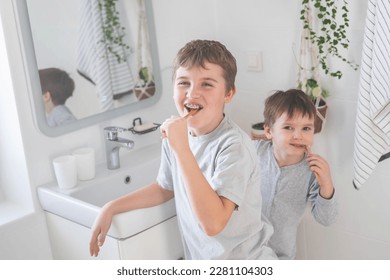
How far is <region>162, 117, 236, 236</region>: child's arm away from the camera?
4.51ft

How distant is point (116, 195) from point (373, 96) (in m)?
0.87

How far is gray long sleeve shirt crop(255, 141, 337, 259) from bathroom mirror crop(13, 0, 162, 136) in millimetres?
611

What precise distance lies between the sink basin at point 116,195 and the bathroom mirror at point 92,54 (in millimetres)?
173

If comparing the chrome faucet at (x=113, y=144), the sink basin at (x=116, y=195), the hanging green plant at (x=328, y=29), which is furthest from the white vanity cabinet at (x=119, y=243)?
the hanging green plant at (x=328, y=29)

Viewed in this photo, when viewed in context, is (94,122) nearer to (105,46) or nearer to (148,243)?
(105,46)

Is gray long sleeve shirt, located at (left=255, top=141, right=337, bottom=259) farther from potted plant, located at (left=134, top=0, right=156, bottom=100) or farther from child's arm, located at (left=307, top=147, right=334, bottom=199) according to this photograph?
potted plant, located at (left=134, top=0, right=156, bottom=100)

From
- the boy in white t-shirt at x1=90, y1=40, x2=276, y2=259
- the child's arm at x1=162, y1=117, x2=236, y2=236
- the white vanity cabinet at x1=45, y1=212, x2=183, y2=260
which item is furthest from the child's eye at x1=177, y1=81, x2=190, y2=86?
the white vanity cabinet at x1=45, y1=212, x2=183, y2=260

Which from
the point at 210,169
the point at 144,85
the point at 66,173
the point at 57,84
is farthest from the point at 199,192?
the point at 144,85

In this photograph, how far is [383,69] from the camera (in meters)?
1.71

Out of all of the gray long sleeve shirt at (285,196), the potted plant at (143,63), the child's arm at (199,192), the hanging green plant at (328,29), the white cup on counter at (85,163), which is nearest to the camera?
the child's arm at (199,192)

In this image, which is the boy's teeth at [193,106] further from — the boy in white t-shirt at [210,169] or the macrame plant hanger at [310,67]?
the macrame plant hanger at [310,67]

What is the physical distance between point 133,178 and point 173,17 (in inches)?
23.7

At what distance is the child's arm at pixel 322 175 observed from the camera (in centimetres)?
162

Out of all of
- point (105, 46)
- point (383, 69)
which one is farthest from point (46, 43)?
point (383, 69)
